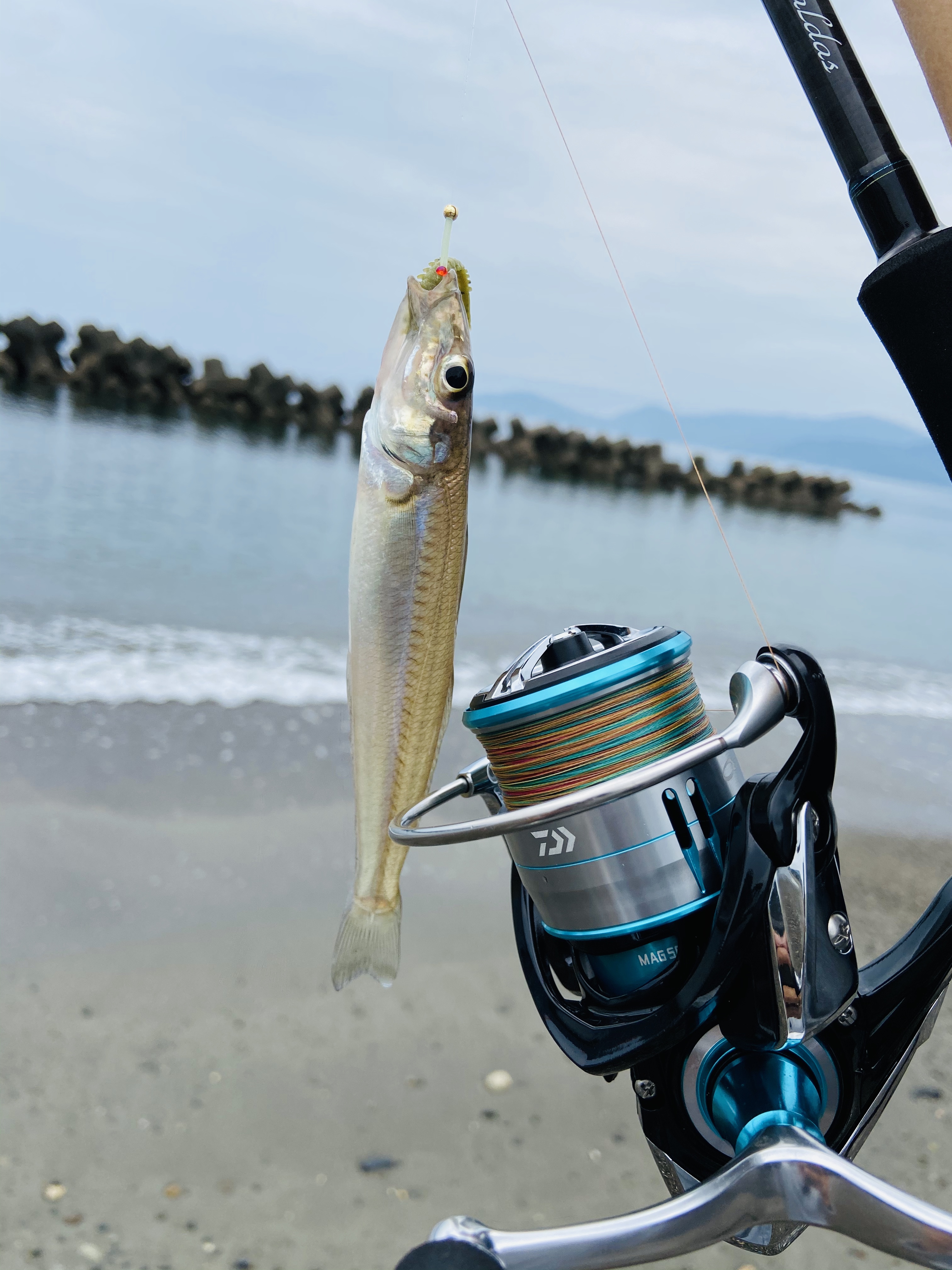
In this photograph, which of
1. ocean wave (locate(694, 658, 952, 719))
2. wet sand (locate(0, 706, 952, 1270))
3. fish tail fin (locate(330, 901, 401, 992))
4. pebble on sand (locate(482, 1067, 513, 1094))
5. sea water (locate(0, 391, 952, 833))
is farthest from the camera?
ocean wave (locate(694, 658, 952, 719))

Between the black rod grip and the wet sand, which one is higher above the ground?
the black rod grip

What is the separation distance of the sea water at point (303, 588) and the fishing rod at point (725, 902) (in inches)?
108

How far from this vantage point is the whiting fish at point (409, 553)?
1.31 metres

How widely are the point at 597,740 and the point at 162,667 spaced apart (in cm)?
507

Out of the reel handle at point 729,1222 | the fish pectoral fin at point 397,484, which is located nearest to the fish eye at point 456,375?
the fish pectoral fin at point 397,484

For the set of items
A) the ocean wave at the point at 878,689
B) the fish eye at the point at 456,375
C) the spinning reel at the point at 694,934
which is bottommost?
the ocean wave at the point at 878,689

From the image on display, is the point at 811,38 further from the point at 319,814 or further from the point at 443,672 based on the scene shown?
the point at 319,814

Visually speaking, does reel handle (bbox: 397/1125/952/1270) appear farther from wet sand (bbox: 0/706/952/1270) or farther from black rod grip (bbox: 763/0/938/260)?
wet sand (bbox: 0/706/952/1270)

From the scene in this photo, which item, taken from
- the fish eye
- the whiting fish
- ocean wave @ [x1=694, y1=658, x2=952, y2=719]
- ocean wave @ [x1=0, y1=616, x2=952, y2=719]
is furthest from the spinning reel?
ocean wave @ [x1=694, y1=658, x2=952, y2=719]

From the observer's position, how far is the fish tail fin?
1568 millimetres

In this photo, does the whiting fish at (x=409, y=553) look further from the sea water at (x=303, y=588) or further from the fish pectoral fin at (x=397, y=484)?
the sea water at (x=303, y=588)

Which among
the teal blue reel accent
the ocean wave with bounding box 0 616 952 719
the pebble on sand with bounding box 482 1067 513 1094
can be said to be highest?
the teal blue reel accent

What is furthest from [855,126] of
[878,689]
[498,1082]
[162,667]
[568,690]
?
[878,689]

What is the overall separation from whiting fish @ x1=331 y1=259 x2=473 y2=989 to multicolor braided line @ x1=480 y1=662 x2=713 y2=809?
18 centimetres
